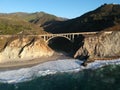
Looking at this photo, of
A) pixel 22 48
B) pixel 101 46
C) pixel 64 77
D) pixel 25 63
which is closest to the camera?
pixel 64 77

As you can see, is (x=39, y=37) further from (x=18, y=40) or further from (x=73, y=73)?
(x=73, y=73)

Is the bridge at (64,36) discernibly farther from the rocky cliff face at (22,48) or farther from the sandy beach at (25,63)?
the sandy beach at (25,63)

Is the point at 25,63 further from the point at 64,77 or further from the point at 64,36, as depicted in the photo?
the point at 64,77

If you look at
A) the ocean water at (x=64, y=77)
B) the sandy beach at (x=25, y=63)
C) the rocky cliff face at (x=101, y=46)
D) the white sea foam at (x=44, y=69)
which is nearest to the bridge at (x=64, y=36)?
the rocky cliff face at (x=101, y=46)

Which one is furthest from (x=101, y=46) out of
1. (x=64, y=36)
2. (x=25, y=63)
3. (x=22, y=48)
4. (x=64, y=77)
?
(x=64, y=77)

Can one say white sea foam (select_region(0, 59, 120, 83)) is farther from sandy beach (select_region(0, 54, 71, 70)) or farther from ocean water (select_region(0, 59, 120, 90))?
sandy beach (select_region(0, 54, 71, 70))

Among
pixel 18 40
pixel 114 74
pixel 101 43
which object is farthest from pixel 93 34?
pixel 114 74
